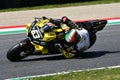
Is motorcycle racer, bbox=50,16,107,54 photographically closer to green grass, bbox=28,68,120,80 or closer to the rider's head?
the rider's head

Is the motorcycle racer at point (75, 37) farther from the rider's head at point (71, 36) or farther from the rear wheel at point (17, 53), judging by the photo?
the rear wheel at point (17, 53)

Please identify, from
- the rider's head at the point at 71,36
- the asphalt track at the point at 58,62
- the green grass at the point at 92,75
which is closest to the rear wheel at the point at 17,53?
the asphalt track at the point at 58,62

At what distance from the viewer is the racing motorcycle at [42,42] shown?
1088 cm

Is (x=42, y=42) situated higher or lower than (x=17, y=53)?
higher

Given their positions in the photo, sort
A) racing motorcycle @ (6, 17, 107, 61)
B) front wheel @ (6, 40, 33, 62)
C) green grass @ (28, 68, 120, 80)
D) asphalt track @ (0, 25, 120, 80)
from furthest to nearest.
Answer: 1. front wheel @ (6, 40, 33, 62)
2. racing motorcycle @ (6, 17, 107, 61)
3. asphalt track @ (0, 25, 120, 80)
4. green grass @ (28, 68, 120, 80)

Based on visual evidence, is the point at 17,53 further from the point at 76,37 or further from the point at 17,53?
the point at 76,37

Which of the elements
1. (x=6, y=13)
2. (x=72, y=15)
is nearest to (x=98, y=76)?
(x=72, y=15)

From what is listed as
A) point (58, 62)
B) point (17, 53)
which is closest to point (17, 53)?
point (17, 53)

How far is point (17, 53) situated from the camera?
36.1 feet

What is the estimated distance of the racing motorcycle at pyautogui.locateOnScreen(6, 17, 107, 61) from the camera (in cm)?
1088

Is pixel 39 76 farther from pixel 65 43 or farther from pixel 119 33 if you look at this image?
pixel 119 33

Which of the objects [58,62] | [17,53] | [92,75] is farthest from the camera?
[17,53]

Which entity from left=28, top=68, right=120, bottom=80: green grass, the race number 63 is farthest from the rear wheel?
left=28, top=68, right=120, bottom=80: green grass

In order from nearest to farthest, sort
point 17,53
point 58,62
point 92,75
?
point 92,75 → point 58,62 → point 17,53
